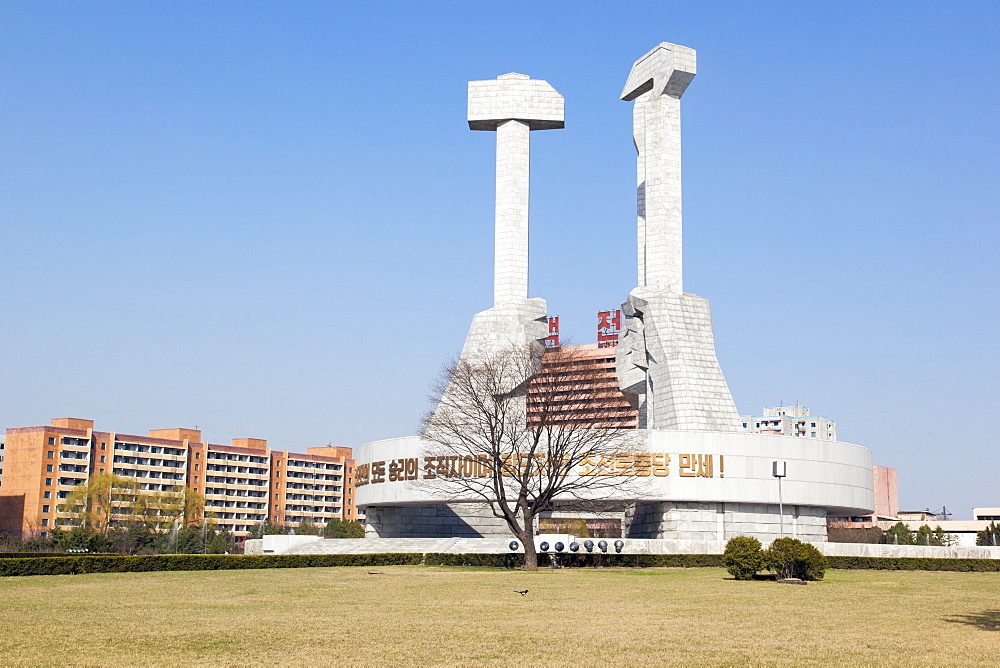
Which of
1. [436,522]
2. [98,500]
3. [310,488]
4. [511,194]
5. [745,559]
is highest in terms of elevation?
[511,194]

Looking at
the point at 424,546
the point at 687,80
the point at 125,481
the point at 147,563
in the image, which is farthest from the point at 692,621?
the point at 125,481

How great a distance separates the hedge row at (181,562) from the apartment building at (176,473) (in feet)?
227

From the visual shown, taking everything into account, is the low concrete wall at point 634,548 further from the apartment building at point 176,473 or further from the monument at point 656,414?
the apartment building at point 176,473

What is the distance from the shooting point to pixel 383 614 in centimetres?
1939

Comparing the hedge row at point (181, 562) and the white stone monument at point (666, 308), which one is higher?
the white stone monument at point (666, 308)

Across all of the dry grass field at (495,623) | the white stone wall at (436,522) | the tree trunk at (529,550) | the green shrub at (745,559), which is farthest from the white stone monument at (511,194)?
the dry grass field at (495,623)

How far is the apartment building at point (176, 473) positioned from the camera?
11362cm

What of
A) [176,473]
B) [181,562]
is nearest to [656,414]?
[181,562]

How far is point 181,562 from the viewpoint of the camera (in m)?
39.5

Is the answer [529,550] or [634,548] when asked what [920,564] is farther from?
[529,550]

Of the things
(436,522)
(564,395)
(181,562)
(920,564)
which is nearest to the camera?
(181,562)

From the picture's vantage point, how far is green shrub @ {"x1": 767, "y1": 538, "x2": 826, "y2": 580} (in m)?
30.0

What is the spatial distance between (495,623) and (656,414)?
42240mm

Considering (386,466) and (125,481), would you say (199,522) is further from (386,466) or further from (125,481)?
(386,466)
